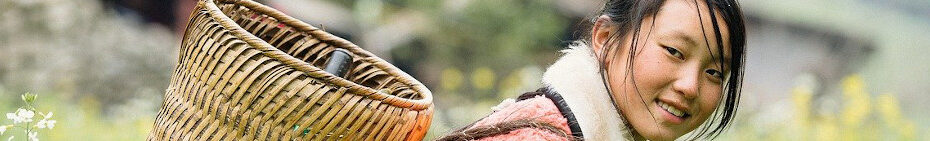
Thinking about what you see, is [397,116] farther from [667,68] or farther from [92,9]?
[92,9]

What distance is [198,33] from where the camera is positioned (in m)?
1.74

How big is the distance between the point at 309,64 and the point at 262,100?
0.07m

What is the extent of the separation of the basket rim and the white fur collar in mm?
181

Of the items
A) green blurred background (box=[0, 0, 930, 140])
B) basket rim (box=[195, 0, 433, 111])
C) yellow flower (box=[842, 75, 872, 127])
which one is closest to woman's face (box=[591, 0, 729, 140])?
basket rim (box=[195, 0, 433, 111])

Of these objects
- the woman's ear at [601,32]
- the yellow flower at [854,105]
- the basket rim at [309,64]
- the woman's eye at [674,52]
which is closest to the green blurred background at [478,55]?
the yellow flower at [854,105]

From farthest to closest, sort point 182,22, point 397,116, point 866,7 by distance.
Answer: point 866,7, point 182,22, point 397,116

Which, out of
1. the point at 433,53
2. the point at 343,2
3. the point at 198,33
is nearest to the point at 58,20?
the point at 343,2

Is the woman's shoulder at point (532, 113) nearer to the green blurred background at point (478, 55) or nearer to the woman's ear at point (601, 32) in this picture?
the woman's ear at point (601, 32)

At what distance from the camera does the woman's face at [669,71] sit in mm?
1784

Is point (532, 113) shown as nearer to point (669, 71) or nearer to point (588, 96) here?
point (588, 96)

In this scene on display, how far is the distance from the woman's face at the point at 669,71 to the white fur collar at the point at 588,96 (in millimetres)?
21

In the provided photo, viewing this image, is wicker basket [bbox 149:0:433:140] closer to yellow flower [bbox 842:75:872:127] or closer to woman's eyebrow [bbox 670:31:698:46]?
woman's eyebrow [bbox 670:31:698:46]

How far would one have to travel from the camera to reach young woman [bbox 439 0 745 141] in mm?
1784

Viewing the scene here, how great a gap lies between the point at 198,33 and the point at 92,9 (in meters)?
2.53
